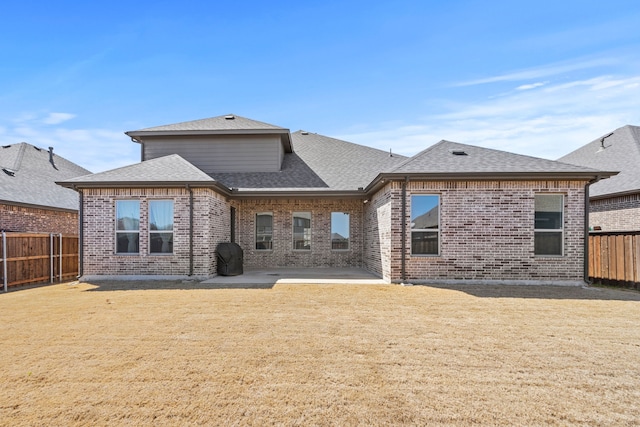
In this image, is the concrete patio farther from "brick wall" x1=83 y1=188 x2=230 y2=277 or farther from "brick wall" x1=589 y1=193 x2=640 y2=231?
"brick wall" x1=589 y1=193 x2=640 y2=231

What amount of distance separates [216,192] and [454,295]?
7906 mm

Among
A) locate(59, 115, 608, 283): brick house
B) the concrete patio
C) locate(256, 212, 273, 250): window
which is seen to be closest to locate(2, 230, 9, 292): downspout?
locate(59, 115, 608, 283): brick house

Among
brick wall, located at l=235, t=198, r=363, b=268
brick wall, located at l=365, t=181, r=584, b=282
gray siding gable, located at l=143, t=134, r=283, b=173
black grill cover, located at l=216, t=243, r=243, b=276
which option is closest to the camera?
brick wall, located at l=365, t=181, r=584, b=282

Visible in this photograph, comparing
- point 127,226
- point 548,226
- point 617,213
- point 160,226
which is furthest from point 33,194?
point 617,213

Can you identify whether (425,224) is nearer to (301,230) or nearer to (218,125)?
(301,230)

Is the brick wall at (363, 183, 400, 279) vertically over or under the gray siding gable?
under

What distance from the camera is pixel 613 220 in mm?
12492

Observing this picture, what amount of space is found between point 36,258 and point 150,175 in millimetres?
4462

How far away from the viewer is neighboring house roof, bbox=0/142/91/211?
1305cm

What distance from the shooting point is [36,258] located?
34.8 feet

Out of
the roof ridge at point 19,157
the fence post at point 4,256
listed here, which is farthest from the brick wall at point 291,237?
the roof ridge at point 19,157

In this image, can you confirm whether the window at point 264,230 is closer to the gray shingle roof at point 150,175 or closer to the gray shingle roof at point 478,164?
the gray shingle roof at point 150,175

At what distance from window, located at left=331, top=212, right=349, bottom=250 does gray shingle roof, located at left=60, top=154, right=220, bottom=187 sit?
18.1ft

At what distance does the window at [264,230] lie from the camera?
14070mm
